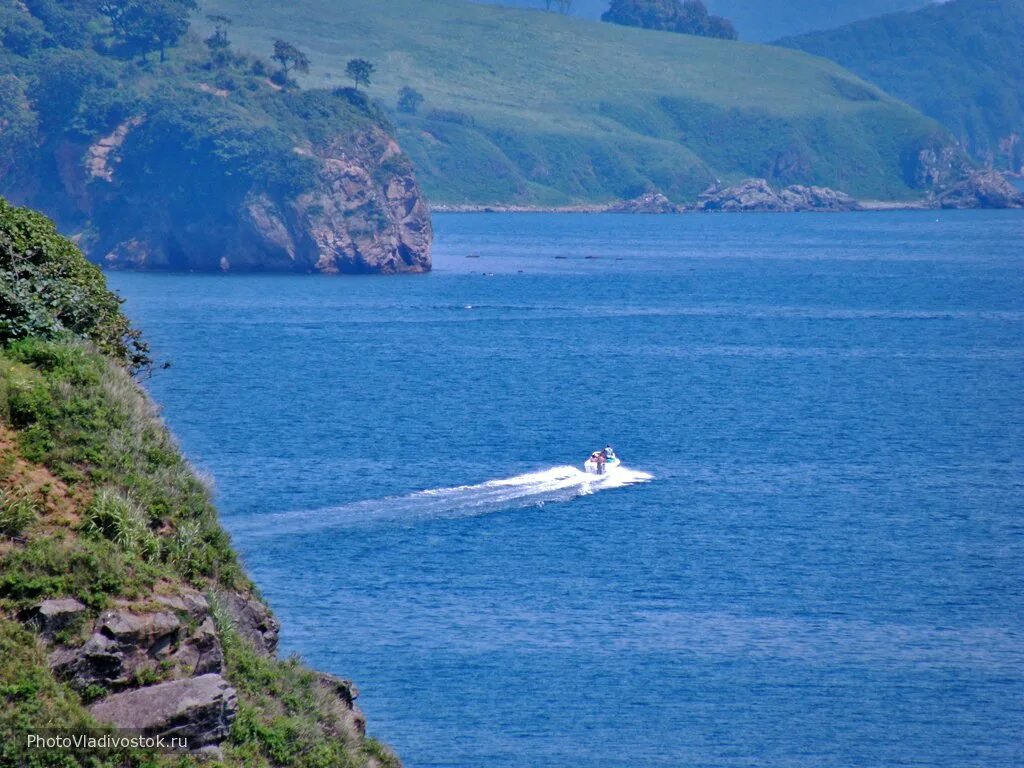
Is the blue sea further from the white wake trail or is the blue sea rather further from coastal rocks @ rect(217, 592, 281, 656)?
coastal rocks @ rect(217, 592, 281, 656)

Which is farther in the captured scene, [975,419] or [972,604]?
[975,419]

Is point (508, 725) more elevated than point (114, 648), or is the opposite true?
point (114, 648)

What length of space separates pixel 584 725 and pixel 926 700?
9632 millimetres

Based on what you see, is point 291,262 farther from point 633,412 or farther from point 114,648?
point 114,648

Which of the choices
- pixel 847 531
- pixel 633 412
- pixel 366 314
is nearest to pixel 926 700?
pixel 847 531

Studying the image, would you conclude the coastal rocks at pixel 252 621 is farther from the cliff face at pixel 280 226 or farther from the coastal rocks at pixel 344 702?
the cliff face at pixel 280 226

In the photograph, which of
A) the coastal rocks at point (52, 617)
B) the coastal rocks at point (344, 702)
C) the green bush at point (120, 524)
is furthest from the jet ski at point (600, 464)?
the coastal rocks at point (52, 617)

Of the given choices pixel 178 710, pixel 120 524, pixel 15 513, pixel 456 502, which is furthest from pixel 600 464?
pixel 178 710

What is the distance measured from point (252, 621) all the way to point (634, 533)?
34384mm

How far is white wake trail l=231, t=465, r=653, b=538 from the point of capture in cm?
5931

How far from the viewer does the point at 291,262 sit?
17775 centimetres

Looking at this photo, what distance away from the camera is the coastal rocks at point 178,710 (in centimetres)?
2195

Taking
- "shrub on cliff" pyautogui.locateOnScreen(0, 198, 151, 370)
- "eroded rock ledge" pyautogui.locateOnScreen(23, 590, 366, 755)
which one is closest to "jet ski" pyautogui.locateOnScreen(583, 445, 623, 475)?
"shrub on cliff" pyautogui.locateOnScreen(0, 198, 151, 370)

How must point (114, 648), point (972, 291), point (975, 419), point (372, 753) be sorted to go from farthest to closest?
point (972, 291) < point (975, 419) < point (372, 753) < point (114, 648)
